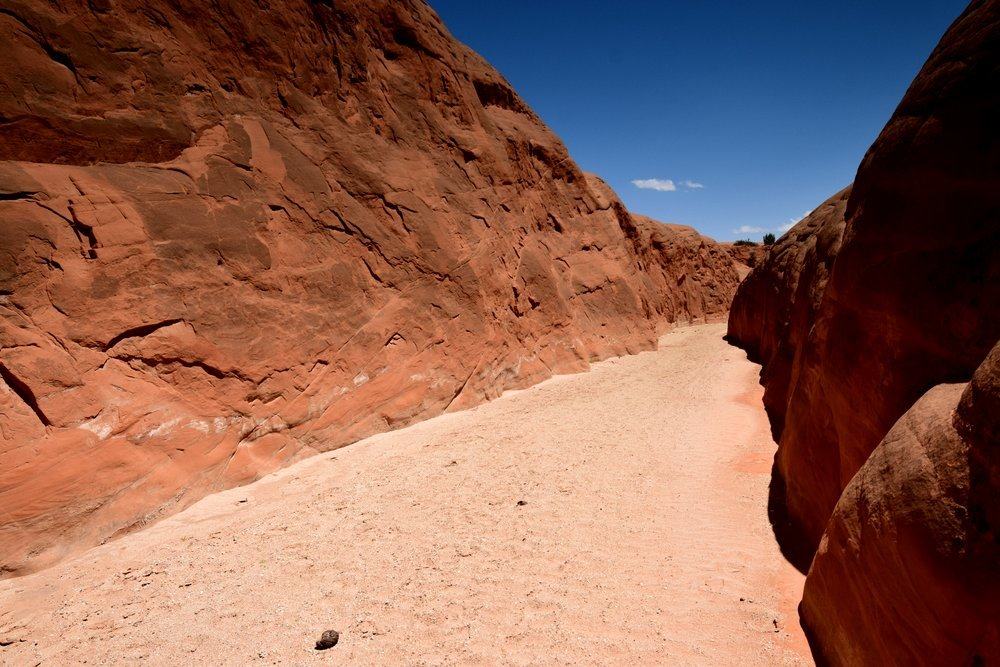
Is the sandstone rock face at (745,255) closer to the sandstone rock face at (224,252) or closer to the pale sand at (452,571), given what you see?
the sandstone rock face at (224,252)

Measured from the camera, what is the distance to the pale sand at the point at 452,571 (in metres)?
3.11

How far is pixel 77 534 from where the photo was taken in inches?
182

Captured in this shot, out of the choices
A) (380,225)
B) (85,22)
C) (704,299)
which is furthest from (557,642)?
(704,299)

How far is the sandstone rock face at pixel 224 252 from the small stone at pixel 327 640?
3.20m

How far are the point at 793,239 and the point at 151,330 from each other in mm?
13220

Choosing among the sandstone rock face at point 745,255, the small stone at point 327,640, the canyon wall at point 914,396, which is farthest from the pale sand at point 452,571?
the sandstone rock face at point 745,255

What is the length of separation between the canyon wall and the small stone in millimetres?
3008

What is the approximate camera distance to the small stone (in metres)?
3.06

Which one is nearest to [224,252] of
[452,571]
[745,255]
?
[452,571]

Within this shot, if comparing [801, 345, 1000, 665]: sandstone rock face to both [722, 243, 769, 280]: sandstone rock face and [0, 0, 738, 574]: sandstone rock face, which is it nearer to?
[0, 0, 738, 574]: sandstone rock face

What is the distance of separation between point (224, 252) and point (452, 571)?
5256 millimetres

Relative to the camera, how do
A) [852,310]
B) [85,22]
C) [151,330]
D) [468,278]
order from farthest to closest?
1. [468,278]
2. [85,22]
3. [151,330]
4. [852,310]

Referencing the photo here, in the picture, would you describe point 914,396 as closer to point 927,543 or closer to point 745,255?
point 927,543

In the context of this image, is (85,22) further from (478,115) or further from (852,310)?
(852,310)
